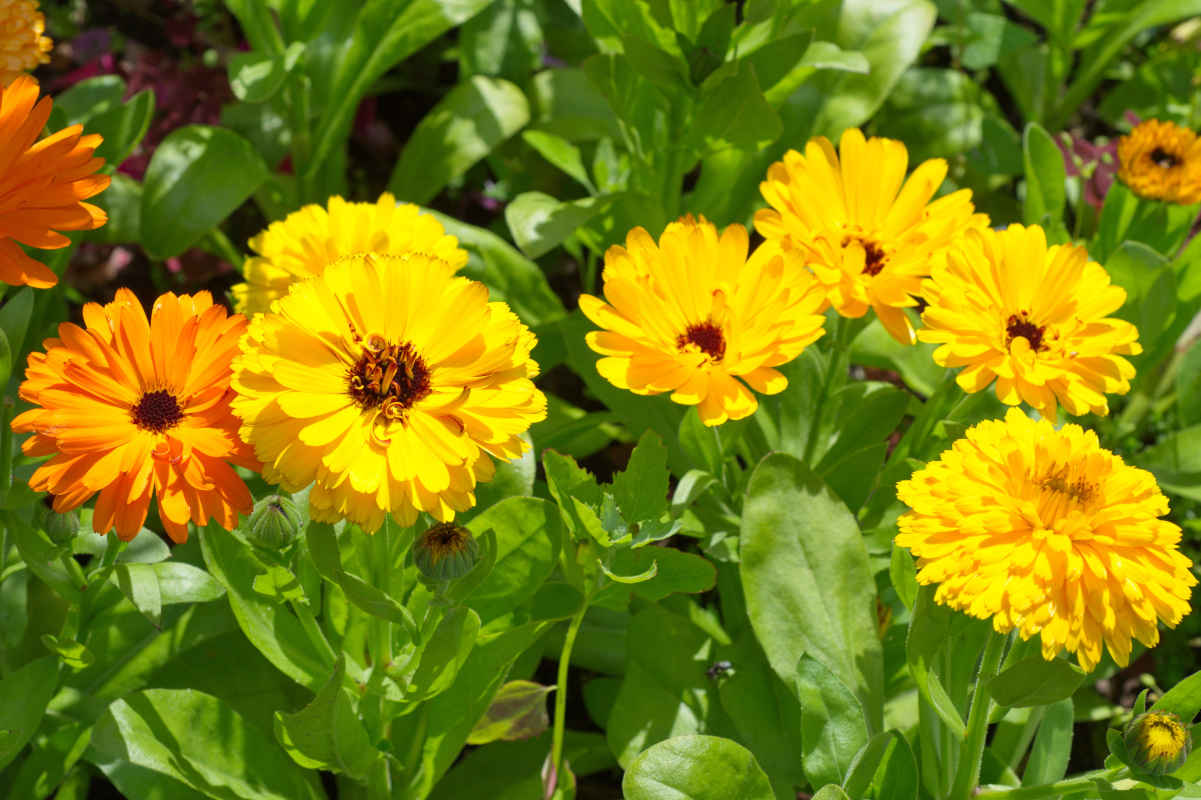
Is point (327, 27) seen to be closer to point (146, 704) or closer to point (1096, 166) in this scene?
point (146, 704)

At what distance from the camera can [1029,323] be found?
1.38m

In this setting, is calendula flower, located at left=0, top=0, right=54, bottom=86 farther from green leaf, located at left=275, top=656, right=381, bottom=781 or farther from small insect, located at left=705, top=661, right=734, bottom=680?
small insect, located at left=705, top=661, right=734, bottom=680

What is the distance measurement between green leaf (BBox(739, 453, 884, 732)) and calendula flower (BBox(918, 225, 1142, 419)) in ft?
0.99

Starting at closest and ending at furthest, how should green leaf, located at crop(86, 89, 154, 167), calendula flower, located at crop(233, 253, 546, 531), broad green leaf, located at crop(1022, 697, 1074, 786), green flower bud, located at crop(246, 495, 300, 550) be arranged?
calendula flower, located at crop(233, 253, 546, 531), green flower bud, located at crop(246, 495, 300, 550), broad green leaf, located at crop(1022, 697, 1074, 786), green leaf, located at crop(86, 89, 154, 167)

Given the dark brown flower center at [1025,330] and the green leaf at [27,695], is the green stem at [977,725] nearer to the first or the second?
the dark brown flower center at [1025,330]

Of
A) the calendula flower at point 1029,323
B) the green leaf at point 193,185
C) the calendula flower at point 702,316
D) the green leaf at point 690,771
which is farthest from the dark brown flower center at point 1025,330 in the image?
the green leaf at point 193,185

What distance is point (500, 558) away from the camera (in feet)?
4.77

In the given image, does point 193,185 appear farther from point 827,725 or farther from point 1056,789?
point 1056,789

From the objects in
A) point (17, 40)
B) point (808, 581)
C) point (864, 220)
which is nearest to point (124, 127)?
point (17, 40)

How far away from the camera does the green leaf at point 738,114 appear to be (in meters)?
1.69

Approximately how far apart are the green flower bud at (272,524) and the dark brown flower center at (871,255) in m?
0.75

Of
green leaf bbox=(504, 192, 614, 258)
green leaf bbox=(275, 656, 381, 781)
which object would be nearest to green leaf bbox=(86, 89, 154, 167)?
green leaf bbox=(504, 192, 614, 258)

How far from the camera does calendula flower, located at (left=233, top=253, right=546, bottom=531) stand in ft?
3.48

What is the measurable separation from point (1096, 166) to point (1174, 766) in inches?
56.7
